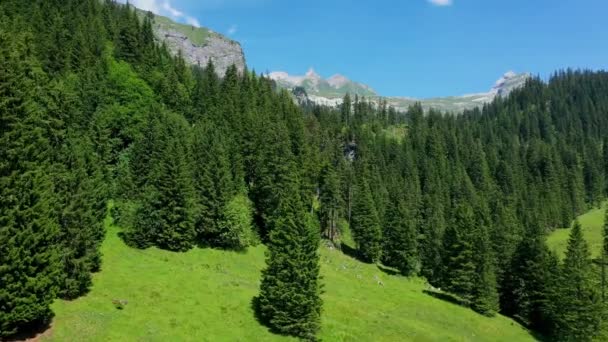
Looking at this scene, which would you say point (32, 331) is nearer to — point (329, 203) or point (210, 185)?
point (210, 185)

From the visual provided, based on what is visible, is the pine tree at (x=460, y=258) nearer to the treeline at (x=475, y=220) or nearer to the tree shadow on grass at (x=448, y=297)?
the treeline at (x=475, y=220)

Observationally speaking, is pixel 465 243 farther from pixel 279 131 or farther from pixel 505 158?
pixel 505 158

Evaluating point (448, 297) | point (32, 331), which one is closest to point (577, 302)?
point (448, 297)

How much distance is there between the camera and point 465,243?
251 feet

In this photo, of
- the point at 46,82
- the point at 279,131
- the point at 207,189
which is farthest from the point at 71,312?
the point at 279,131

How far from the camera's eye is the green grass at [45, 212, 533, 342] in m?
40.1

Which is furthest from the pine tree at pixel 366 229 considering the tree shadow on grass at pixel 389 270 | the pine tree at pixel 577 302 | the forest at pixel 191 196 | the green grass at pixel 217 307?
the pine tree at pixel 577 302

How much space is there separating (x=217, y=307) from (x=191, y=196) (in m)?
23.7

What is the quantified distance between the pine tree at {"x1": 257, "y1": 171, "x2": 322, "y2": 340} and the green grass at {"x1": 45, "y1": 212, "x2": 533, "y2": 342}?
1919 millimetres

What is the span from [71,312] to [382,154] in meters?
138

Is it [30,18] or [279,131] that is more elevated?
[30,18]

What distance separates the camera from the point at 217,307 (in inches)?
1886

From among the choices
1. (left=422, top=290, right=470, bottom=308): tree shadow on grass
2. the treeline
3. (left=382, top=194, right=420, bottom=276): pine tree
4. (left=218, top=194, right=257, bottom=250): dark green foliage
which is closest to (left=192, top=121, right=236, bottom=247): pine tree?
(left=218, top=194, right=257, bottom=250): dark green foliage

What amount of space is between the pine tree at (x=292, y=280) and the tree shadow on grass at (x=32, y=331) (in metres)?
20.0
